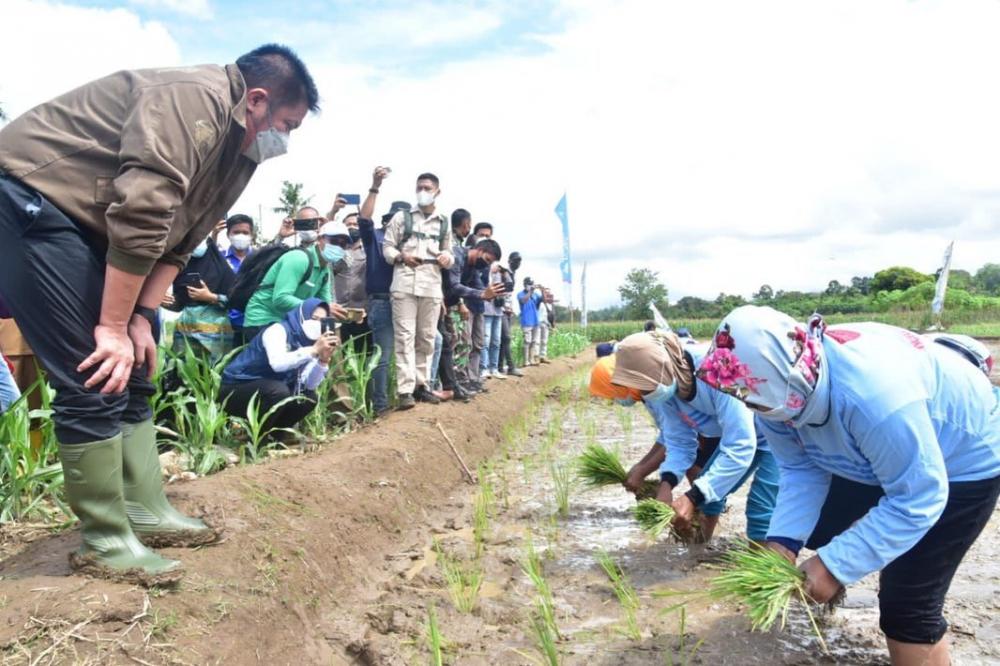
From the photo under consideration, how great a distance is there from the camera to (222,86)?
7.27ft

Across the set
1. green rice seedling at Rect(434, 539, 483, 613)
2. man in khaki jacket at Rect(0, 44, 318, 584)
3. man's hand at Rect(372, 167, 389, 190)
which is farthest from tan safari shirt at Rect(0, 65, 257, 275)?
man's hand at Rect(372, 167, 389, 190)

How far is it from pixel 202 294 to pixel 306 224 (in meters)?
1.20

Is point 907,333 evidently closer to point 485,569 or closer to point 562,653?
Answer: point 562,653

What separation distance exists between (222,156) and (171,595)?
1.34 metres

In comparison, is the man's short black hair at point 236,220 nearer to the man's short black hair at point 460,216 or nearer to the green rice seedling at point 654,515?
the man's short black hair at point 460,216

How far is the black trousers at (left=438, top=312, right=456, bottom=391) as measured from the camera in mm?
6688

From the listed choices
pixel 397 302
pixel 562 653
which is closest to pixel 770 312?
pixel 562 653

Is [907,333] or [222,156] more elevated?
[222,156]

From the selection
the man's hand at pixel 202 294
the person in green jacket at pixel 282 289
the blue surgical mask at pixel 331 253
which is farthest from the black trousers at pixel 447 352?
the man's hand at pixel 202 294

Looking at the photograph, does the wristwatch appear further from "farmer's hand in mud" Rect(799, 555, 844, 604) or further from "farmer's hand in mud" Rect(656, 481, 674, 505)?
"farmer's hand in mud" Rect(656, 481, 674, 505)

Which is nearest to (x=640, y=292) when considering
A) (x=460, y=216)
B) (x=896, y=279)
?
(x=896, y=279)

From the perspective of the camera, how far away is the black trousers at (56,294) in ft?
6.62

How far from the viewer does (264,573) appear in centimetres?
265

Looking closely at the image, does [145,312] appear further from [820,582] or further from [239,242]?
[239,242]
